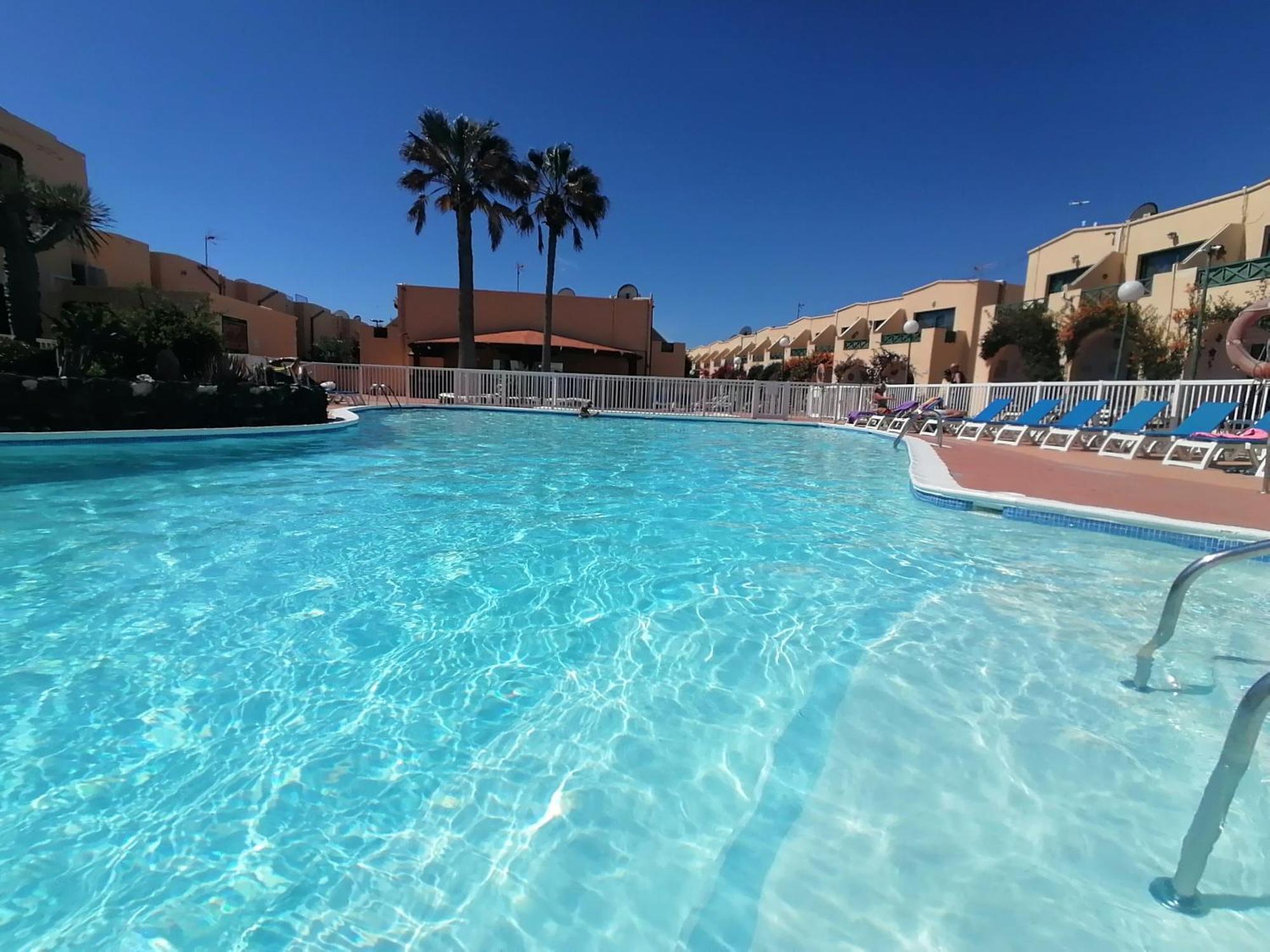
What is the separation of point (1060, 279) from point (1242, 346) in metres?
17.1

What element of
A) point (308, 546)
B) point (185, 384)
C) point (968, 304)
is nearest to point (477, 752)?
point (308, 546)

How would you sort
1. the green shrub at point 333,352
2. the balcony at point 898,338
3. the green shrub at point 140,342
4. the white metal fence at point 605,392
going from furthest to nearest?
the green shrub at point 333,352
the balcony at point 898,338
the white metal fence at point 605,392
the green shrub at point 140,342

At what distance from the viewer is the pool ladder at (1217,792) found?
1501 mm

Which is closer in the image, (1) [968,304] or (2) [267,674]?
(2) [267,674]

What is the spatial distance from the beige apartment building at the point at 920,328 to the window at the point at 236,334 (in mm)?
25493

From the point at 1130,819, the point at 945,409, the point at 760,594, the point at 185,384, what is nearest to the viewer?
the point at 1130,819

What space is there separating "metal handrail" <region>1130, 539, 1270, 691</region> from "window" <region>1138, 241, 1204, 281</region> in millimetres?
23949

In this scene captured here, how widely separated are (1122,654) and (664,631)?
2568 millimetres

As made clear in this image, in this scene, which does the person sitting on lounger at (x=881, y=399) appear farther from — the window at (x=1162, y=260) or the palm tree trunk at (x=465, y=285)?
the palm tree trunk at (x=465, y=285)

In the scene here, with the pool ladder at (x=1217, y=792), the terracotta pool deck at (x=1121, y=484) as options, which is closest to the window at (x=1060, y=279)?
the terracotta pool deck at (x=1121, y=484)

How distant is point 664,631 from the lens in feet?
12.3

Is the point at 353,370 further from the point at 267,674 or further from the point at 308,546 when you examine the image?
the point at 267,674

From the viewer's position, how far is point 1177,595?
108 inches

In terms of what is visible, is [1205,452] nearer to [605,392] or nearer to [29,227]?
[605,392]
